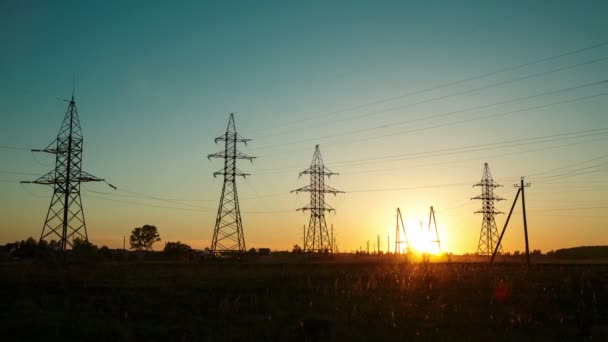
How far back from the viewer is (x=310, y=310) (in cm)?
2216

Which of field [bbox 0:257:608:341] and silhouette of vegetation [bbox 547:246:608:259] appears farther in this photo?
silhouette of vegetation [bbox 547:246:608:259]

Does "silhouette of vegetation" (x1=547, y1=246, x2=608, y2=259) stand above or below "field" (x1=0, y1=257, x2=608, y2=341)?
above

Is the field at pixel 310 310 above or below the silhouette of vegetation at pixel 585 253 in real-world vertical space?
below

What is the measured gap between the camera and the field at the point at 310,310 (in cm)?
1744

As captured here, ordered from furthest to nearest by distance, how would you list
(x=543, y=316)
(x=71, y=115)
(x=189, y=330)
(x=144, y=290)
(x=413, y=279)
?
(x=71, y=115) → (x=413, y=279) → (x=144, y=290) → (x=543, y=316) → (x=189, y=330)

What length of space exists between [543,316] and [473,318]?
348 centimetres

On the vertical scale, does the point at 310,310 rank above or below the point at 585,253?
below

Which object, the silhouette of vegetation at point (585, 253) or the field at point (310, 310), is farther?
the silhouette of vegetation at point (585, 253)

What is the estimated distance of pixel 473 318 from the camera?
67.2 feet

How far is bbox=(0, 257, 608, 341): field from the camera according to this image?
17.4 metres

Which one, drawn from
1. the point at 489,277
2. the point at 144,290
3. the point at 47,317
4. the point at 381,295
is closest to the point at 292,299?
the point at 381,295

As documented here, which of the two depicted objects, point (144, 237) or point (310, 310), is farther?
point (144, 237)

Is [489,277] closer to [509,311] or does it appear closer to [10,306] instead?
[509,311]

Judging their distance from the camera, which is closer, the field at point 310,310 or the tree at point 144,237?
the field at point 310,310
